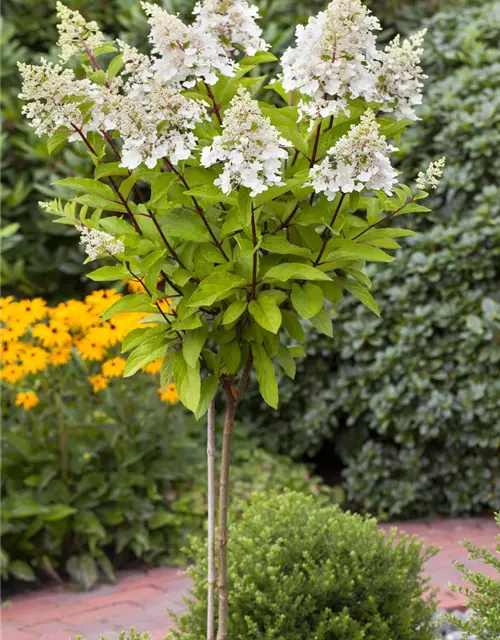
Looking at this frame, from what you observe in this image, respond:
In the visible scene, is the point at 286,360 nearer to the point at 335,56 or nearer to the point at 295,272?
the point at 295,272

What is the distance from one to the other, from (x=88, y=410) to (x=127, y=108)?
8.80 feet

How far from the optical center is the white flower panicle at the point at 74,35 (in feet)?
6.37

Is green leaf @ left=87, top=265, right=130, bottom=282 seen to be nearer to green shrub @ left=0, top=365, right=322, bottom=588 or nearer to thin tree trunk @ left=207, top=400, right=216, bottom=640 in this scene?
thin tree trunk @ left=207, top=400, right=216, bottom=640

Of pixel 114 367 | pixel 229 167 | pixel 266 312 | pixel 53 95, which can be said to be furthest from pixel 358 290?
pixel 114 367

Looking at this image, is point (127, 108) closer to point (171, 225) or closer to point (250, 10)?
point (171, 225)

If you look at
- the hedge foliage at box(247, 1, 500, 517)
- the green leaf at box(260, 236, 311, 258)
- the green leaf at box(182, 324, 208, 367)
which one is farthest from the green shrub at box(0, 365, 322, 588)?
the green leaf at box(260, 236, 311, 258)

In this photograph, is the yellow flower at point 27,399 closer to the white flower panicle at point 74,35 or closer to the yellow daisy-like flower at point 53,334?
the yellow daisy-like flower at point 53,334

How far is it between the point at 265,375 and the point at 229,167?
1.70 feet

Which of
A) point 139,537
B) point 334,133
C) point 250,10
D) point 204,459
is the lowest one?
point 139,537

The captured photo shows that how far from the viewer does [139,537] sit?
4.10 metres

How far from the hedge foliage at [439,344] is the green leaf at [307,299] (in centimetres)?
248

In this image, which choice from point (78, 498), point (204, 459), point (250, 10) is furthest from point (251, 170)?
point (204, 459)

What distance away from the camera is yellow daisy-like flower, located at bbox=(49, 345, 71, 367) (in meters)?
3.98

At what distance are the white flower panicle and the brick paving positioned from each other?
1963 mm
